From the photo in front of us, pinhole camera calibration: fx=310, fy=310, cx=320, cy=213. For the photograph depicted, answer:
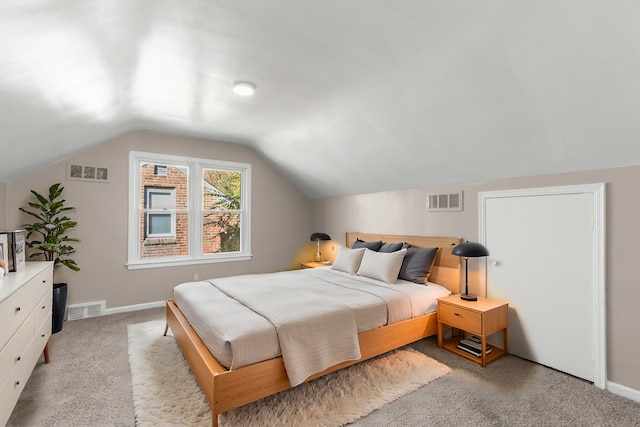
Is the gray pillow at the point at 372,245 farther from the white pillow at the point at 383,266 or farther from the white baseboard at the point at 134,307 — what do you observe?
the white baseboard at the point at 134,307

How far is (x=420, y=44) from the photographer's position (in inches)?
76.0

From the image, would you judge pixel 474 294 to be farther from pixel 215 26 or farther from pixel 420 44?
pixel 215 26

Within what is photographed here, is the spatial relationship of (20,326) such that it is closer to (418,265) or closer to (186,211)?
(186,211)

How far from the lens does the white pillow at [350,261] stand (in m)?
3.81

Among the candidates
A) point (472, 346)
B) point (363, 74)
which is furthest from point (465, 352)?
point (363, 74)

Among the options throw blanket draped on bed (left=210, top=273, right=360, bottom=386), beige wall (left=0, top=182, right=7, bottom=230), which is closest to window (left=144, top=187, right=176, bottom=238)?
beige wall (left=0, top=182, right=7, bottom=230)

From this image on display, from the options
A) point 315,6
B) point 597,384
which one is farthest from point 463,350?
point 315,6

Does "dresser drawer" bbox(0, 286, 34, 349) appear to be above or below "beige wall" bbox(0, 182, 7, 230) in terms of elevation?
below

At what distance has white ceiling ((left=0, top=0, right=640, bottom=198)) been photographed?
1.60 m

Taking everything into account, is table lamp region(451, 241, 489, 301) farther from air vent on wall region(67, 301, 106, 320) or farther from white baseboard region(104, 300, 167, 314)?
air vent on wall region(67, 301, 106, 320)

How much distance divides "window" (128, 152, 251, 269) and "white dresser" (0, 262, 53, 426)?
1652 millimetres

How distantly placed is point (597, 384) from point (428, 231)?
1.89 m

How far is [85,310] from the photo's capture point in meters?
3.82

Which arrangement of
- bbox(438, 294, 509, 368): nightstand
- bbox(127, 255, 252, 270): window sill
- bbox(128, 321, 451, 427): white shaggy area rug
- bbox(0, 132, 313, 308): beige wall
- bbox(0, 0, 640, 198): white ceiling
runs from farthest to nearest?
bbox(127, 255, 252, 270): window sill, bbox(0, 132, 313, 308): beige wall, bbox(438, 294, 509, 368): nightstand, bbox(128, 321, 451, 427): white shaggy area rug, bbox(0, 0, 640, 198): white ceiling
